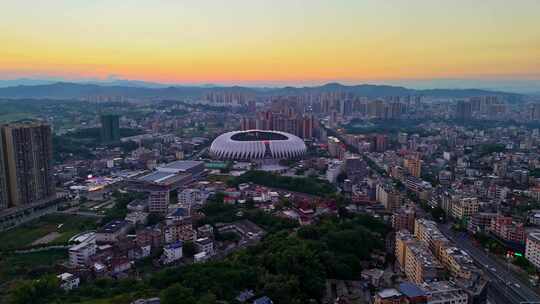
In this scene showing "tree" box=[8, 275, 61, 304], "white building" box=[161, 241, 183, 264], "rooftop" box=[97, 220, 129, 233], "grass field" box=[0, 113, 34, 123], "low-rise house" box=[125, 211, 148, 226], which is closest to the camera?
"tree" box=[8, 275, 61, 304]

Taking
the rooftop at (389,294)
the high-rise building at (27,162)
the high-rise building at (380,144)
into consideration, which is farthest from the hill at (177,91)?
the rooftop at (389,294)

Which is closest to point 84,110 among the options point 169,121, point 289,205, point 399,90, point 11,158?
point 169,121

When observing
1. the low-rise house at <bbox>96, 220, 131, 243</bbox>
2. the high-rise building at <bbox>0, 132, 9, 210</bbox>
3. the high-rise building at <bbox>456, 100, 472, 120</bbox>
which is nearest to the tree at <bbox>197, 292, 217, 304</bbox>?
the low-rise house at <bbox>96, 220, 131, 243</bbox>

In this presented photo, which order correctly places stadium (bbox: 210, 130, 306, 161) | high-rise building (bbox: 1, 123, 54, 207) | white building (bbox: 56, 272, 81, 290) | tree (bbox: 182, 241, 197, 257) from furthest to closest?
stadium (bbox: 210, 130, 306, 161) < high-rise building (bbox: 1, 123, 54, 207) < tree (bbox: 182, 241, 197, 257) < white building (bbox: 56, 272, 81, 290)

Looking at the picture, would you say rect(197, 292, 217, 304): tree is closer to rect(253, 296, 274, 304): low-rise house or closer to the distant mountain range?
rect(253, 296, 274, 304): low-rise house

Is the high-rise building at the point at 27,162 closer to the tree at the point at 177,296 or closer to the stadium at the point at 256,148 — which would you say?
the tree at the point at 177,296

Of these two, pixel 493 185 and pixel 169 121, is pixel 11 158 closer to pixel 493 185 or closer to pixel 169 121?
pixel 493 185

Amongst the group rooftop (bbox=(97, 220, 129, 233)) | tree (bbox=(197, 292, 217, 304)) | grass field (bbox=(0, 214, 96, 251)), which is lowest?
grass field (bbox=(0, 214, 96, 251))
